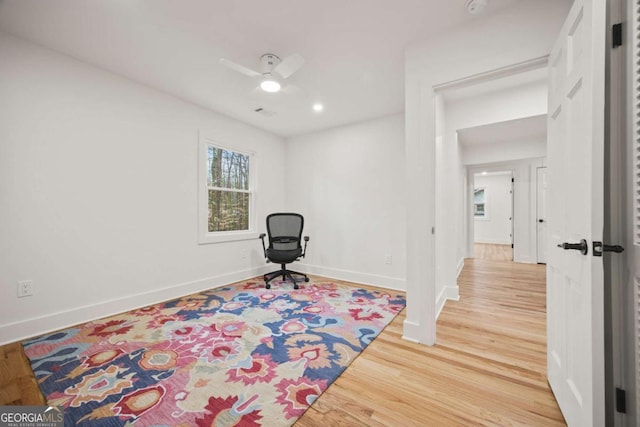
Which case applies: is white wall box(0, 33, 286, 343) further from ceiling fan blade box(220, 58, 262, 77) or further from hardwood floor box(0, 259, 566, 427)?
ceiling fan blade box(220, 58, 262, 77)

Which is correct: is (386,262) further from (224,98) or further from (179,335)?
(224,98)

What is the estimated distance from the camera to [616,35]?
3.59 ft

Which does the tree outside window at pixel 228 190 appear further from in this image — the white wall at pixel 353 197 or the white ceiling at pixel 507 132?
the white ceiling at pixel 507 132

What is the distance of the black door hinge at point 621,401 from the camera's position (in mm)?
1031

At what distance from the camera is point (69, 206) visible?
7.76 ft

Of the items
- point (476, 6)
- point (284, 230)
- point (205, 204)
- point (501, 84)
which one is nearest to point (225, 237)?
point (205, 204)

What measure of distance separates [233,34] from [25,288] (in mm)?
2809

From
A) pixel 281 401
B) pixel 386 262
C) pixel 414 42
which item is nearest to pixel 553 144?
pixel 414 42

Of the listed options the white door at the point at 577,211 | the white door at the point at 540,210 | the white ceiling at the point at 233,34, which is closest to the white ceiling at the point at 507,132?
the white door at the point at 540,210

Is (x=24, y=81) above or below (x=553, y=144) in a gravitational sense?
above

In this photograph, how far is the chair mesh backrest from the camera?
3824 millimetres

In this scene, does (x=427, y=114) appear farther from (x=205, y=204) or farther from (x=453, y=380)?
(x=205, y=204)

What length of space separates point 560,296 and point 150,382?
2513mm

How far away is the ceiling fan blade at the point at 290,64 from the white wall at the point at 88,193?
1.85 m
